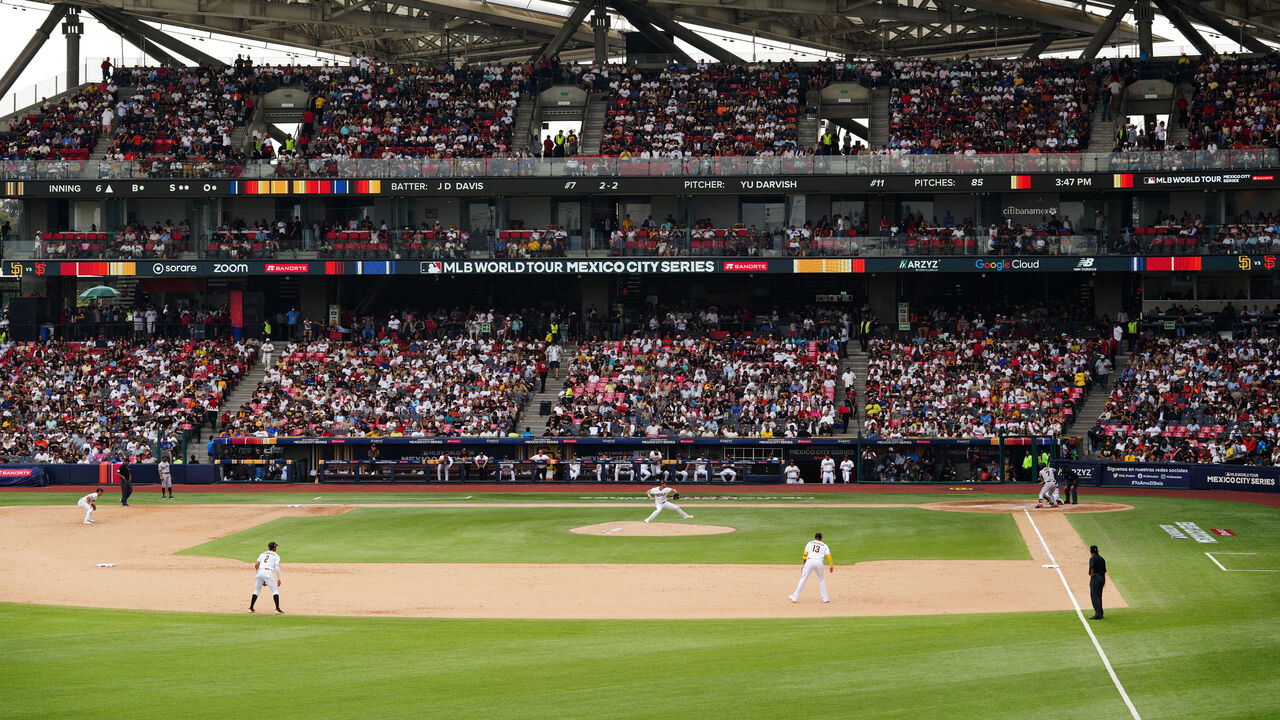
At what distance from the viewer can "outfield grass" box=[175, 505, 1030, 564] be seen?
31.1 meters

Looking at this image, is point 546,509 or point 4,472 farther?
point 4,472

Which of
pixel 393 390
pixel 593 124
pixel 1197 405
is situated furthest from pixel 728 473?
pixel 593 124

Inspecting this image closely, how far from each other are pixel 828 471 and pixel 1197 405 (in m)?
12.8

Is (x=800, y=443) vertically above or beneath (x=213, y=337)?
beneath

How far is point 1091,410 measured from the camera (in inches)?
1961

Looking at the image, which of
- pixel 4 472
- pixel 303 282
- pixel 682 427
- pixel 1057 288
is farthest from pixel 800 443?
pixel 4 472

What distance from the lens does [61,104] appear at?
62594mm

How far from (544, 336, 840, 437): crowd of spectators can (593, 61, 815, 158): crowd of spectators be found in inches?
339

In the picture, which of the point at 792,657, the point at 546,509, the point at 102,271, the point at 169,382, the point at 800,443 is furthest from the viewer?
the point at 102,271

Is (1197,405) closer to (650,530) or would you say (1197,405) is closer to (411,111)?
(650,530)

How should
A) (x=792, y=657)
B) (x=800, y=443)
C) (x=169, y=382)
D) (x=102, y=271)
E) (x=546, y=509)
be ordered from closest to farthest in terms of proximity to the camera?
(x=792, y=657), (x=546, y=509), (x=800, y=443), (x=169, y=382), (x=102, y=271)

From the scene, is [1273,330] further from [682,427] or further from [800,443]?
[682,427]

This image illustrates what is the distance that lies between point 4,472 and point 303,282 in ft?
51.3

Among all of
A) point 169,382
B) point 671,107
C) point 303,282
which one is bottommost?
point 169,382
